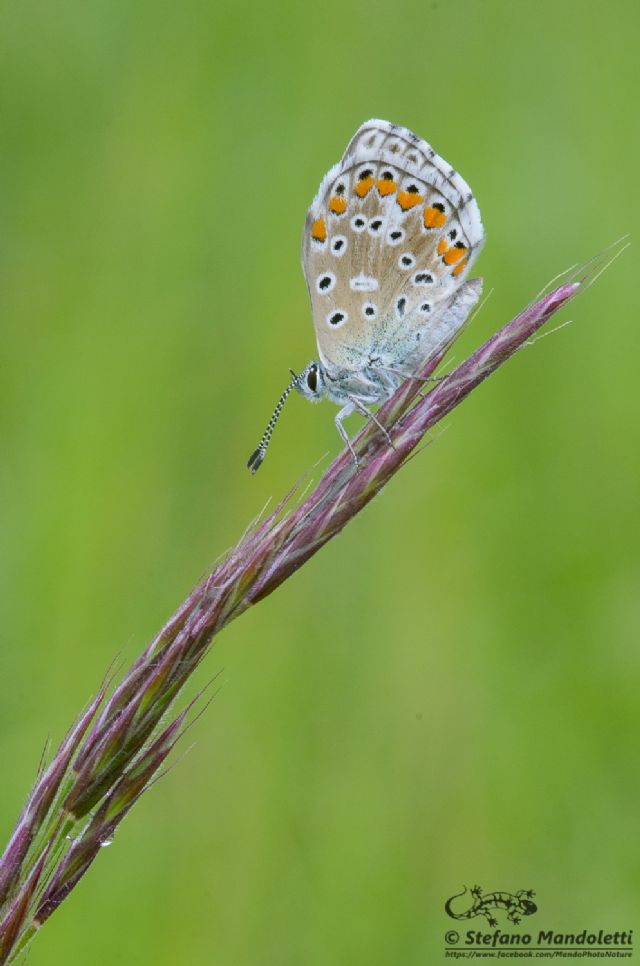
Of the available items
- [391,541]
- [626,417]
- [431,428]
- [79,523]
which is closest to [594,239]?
[626,417]

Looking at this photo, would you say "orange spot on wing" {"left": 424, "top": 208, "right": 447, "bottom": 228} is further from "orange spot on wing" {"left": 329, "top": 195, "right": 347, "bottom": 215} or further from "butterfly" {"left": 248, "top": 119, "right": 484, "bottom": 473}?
"orange spot on wing" {"left": 329, "top": 195, "right": 347, "bottom": 215}

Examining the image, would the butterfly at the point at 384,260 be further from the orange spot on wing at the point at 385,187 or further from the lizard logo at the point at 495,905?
the lizard logo at the point at 495,905

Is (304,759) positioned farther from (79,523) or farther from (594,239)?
(594,239)

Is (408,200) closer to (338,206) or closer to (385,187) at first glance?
(385,187)

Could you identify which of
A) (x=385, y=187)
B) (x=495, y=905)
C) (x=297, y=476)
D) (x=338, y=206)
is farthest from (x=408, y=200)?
(x=495, y=905)

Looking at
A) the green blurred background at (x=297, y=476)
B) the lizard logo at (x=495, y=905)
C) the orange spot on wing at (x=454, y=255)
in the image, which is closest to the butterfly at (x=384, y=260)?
the orange spot on wing at (x=454, y=255)

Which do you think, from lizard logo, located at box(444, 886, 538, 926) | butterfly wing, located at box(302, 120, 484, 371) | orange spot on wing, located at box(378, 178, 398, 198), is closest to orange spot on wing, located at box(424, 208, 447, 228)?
butterfly wing, located at box(302, 120, 484, 371)
